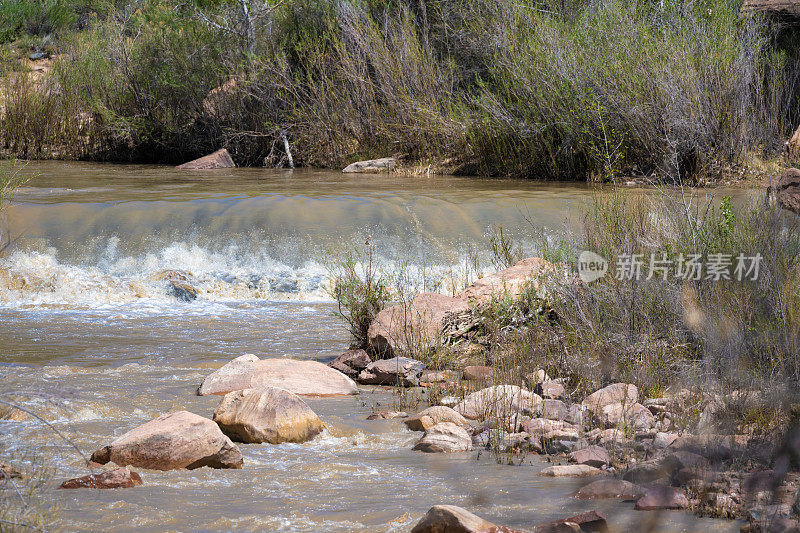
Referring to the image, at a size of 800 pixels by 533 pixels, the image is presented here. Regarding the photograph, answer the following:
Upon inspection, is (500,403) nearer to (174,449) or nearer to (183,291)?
(174,449)

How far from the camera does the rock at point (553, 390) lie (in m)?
4.50

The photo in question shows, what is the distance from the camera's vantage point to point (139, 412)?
14.4ft

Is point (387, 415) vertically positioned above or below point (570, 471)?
below

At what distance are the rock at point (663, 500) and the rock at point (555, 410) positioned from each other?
3.90ft

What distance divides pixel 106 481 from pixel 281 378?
1.94 m

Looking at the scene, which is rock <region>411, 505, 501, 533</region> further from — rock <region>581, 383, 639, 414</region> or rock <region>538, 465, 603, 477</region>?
rock <region>581, 383, 639, 414</region>

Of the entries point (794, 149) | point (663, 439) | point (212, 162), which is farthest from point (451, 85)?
point (663, 439)

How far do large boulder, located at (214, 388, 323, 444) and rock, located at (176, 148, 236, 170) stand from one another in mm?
12405

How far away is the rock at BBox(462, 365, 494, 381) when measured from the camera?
5045 mm

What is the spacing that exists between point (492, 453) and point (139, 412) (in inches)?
79.3

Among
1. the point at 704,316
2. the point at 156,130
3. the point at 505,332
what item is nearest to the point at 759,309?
the point at 704,316

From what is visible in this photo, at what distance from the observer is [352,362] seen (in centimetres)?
563

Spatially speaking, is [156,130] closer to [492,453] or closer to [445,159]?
[445,159]


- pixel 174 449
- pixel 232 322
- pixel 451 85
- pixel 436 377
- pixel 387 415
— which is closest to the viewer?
pixel 174 449
